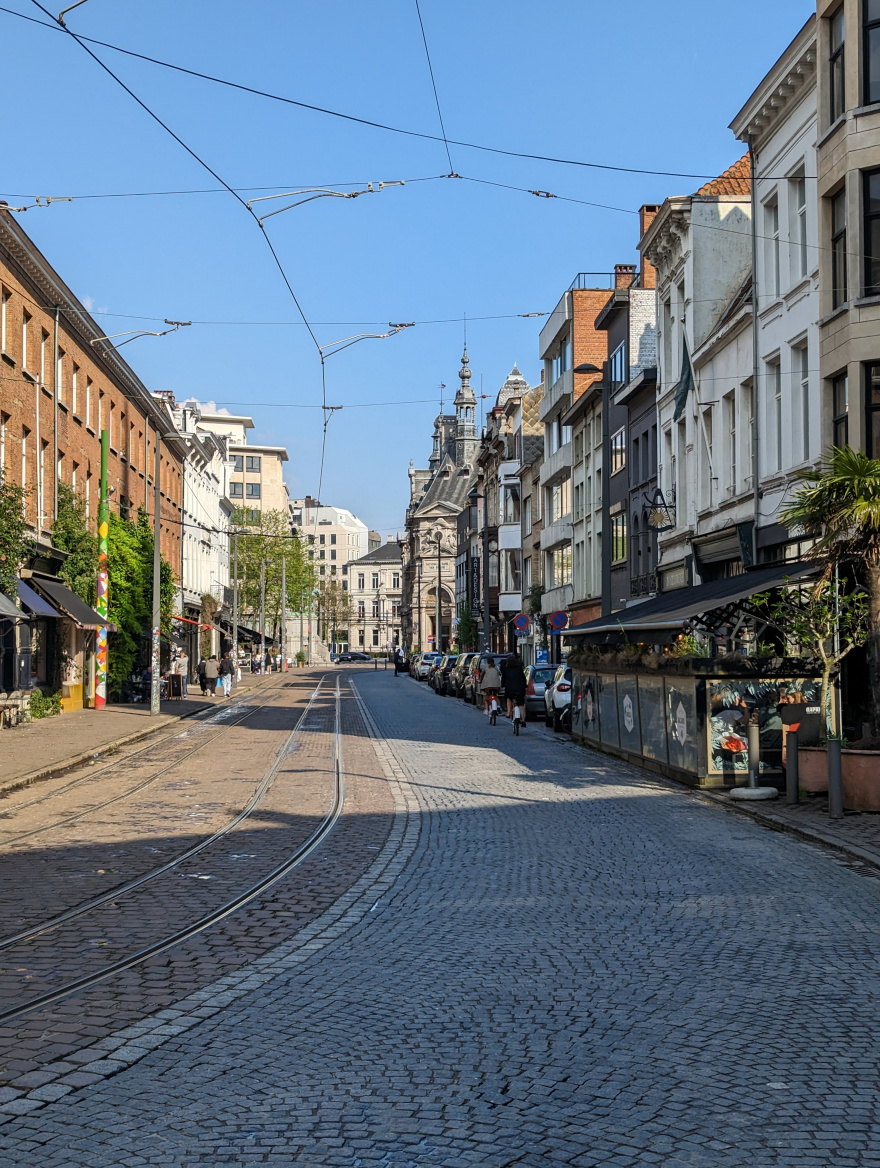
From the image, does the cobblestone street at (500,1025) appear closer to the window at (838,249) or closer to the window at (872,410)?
the window at (872,410)

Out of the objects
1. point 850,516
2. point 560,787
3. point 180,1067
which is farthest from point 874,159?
point 180,1067

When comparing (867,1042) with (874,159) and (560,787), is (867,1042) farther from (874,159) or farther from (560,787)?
(874,159)

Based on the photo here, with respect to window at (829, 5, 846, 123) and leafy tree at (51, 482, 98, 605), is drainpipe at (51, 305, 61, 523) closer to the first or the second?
leafy tree at (51, 482, 98, 605)

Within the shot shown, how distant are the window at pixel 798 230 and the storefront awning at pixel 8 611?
15816 millimetres

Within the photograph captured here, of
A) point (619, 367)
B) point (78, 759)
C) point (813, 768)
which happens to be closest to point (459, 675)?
point (619, 367)

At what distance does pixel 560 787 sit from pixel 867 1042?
11.9 metres

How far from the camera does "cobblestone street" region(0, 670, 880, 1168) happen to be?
462 cm

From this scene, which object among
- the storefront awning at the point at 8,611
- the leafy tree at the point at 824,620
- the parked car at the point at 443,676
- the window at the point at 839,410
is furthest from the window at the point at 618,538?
the leafy tree at the point at 824,620

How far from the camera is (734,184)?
31.6m

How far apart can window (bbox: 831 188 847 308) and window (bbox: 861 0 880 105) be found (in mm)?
1451

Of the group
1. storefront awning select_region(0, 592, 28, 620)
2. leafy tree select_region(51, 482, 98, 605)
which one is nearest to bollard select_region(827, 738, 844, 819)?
storefront awning select_region(0, 592, 28, 620)

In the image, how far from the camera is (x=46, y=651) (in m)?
34.3

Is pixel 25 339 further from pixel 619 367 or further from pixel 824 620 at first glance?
pixel 824 620

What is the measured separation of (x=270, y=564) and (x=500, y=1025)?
10118cm
